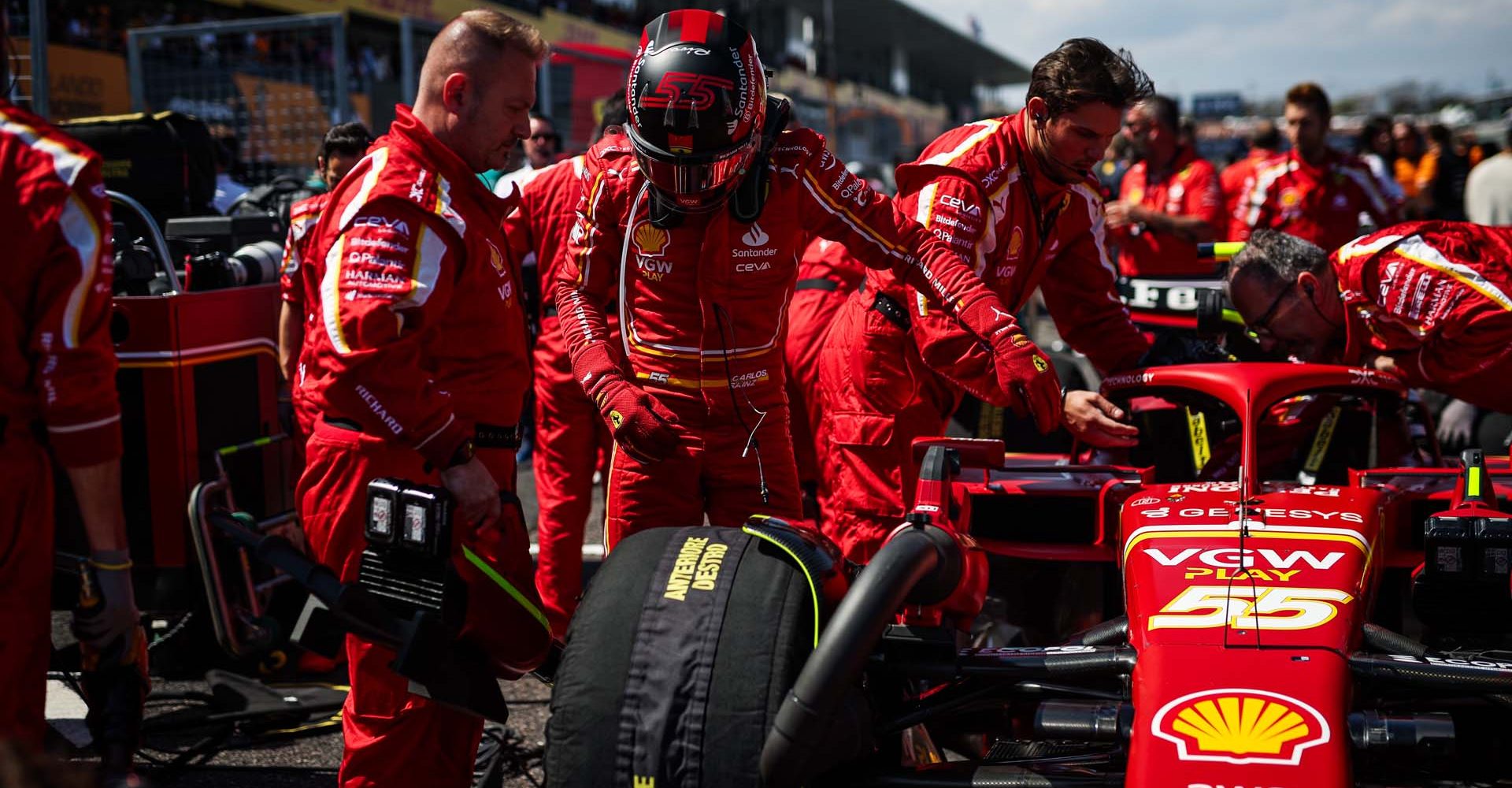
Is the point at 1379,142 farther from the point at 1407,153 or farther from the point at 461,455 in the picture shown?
the point at 461,455

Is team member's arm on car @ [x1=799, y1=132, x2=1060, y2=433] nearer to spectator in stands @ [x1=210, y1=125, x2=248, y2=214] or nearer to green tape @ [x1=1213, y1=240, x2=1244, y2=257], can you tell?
green tape @ [x1=1213, y1=240, x2=1244, y2=257]

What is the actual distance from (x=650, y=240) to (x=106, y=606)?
1.55m

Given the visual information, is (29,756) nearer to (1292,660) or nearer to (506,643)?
(506,643)

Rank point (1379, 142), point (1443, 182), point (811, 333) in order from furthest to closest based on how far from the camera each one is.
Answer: point (1379, 142) → point (1443, 182) → point (811, 333)

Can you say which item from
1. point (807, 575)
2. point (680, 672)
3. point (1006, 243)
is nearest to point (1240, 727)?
point (807, 575)

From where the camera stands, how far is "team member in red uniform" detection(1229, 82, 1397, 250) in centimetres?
752

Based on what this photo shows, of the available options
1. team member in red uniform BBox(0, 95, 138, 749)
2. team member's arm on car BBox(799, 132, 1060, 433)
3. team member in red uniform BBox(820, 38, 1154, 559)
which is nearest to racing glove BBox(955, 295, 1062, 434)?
team member's arm on car BBox(799, 132, 1060, 433)

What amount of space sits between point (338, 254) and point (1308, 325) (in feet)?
8.89

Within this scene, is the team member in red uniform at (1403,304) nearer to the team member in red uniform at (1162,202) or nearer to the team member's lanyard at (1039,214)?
the team member's lanyard at (1039,214)

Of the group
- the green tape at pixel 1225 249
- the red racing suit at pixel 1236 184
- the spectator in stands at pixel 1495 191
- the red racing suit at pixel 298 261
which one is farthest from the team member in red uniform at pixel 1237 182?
the red racing suit at pixel 298 261

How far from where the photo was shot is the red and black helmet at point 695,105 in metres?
3.05

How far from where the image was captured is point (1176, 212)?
820 centimetres

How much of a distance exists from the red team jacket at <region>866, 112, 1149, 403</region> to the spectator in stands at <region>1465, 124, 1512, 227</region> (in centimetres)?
792

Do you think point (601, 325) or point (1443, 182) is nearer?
point (601, 325)
